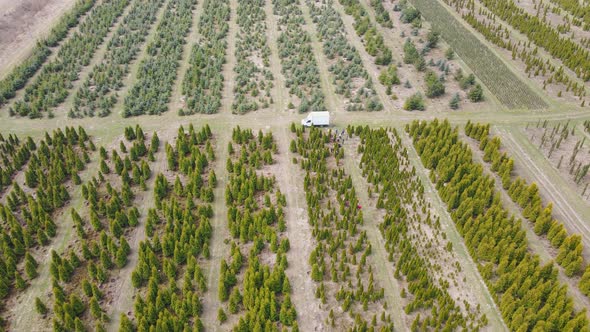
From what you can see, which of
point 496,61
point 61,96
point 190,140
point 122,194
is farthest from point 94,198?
point 496,61

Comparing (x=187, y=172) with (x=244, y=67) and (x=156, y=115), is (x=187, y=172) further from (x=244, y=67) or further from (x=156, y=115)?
(x=244, y=67)

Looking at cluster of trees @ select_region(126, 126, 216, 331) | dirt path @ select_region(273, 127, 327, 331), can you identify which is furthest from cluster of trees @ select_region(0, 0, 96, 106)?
dirt path @ select_region(273, 127, 327, 331)

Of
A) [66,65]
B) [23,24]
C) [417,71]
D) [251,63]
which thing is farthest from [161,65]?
[417,71]

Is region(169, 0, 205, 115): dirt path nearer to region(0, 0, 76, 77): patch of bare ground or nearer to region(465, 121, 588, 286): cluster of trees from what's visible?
region(0, 0, 76, 77): patch of bare ground

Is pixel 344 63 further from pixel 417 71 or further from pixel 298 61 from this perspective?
pixel 417 71

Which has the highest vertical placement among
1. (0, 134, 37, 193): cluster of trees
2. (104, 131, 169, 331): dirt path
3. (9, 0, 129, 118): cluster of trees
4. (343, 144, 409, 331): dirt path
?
(9, 0, 129, 118): cluster of trees

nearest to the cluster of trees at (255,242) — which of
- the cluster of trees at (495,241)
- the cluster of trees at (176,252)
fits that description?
the cluster of trees at (176,252)
